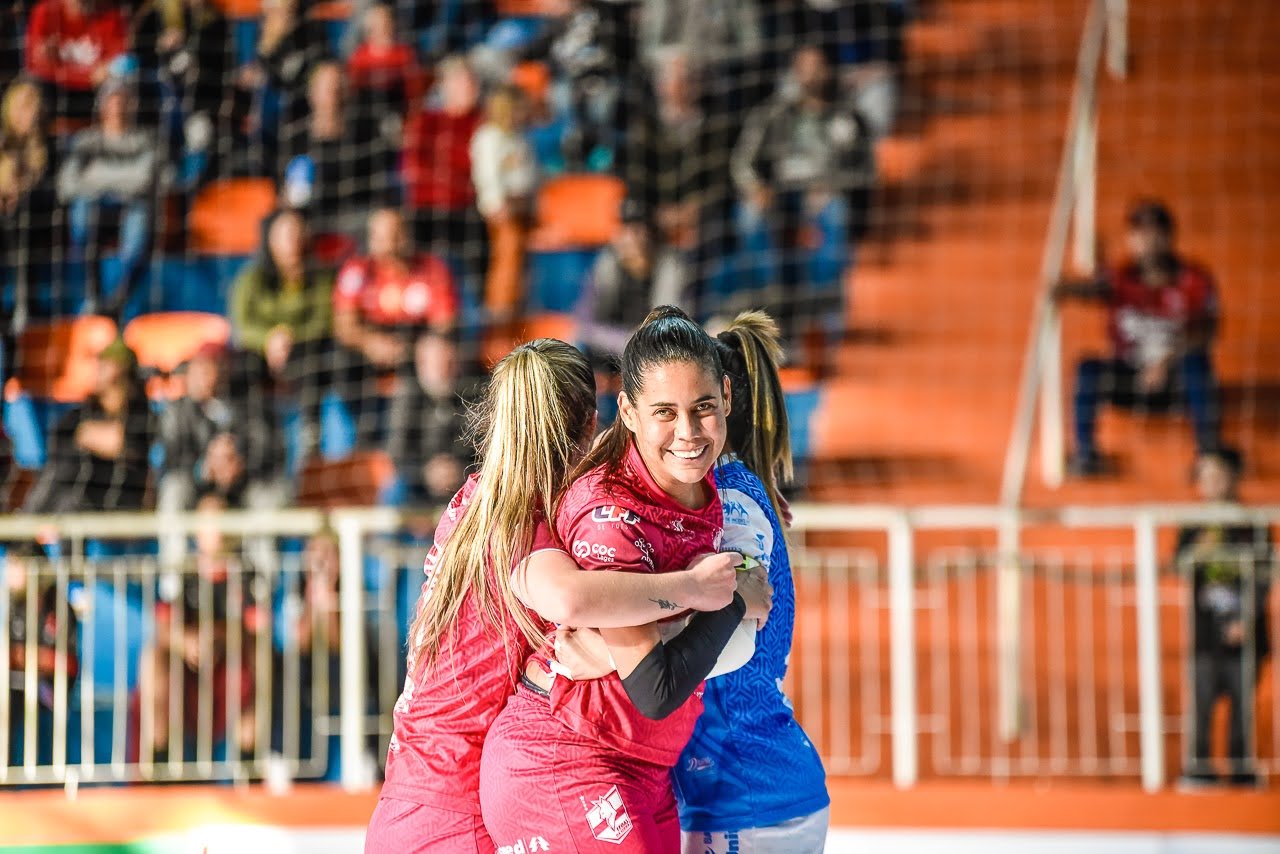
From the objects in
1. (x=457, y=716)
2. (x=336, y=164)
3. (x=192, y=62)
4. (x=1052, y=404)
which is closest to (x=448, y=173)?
(x=336, y=164)

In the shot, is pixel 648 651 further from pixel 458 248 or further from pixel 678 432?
Result: pixel 458 248

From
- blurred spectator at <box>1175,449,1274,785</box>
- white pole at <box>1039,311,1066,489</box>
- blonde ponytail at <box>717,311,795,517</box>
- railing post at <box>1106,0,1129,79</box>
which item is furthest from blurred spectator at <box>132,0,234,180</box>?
blonde ponytail at <box>717,311,795,517</box>

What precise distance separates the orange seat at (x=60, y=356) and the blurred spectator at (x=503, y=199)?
6.79 feet

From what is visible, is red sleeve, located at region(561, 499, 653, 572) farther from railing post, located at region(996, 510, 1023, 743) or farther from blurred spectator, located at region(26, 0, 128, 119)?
blurred spectator, located at region(26, 0, 128, 119)

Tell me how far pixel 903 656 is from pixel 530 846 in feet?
13.5

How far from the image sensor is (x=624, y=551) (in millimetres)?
2338

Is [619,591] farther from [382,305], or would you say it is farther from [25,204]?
[25,204]

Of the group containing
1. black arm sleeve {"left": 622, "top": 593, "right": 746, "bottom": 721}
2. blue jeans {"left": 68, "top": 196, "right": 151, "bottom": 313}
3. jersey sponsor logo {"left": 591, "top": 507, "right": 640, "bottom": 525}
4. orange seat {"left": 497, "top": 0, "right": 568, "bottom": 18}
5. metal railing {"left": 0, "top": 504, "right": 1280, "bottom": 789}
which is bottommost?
metal railing {"left": 0, "top": 504, "right": 1280, "bottom": 789}

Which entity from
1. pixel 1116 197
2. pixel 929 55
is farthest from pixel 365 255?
pixel 1116 197

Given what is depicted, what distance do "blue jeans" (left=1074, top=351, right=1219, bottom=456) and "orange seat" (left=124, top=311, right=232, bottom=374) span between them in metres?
4.47

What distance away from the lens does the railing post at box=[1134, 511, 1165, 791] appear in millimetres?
6203

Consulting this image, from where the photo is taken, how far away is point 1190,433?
26.0 ft

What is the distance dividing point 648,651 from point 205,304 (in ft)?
23.4

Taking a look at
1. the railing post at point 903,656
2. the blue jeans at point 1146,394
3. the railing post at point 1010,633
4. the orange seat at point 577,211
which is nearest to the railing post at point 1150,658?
the railing post at point 1010,633
